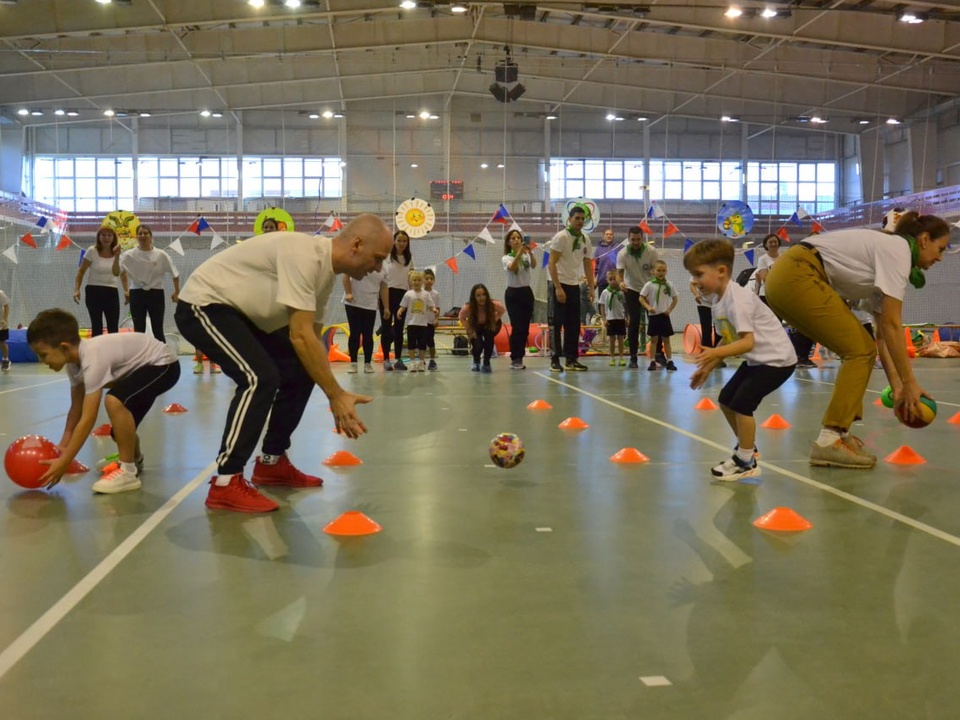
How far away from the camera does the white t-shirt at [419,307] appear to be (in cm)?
1305

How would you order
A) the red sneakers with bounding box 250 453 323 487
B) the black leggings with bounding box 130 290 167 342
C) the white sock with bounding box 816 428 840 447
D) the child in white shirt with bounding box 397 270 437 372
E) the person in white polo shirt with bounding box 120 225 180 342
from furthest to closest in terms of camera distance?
the child in white shirt with bounding box 397 270 437 372
the black leggings with bounding box 130 290 167 342
the person in white polo shirt with bounding box 120 225 180 342
the white sock with bounding box 816 428 840 447
the red sneakers with bounding box 250 453 323 487

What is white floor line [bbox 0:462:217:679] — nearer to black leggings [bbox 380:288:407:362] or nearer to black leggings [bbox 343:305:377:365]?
black leggings [bbox 343:305:377:365]

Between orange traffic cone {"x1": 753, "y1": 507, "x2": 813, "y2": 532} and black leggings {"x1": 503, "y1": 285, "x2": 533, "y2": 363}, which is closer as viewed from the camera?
orange traffic cone {"x1": 753, "y1": 507, "x2": 813, "y2": 532}

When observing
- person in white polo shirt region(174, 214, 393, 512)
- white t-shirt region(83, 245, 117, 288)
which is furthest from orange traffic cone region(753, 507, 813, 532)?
white t-shirt region(83, 245, 117, 288)

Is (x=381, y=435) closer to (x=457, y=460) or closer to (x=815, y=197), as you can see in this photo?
(x=457, y=460)

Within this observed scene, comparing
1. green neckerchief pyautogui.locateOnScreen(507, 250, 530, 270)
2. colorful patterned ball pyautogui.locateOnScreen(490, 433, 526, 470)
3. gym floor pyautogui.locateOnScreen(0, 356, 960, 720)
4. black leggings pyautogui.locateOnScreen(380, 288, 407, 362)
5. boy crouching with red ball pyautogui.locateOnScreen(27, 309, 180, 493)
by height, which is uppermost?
green neckerchief pyautogui.locateOnScreen(507, 250, 530, 270)

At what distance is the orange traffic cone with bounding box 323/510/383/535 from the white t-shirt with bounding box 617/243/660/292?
9.31 m

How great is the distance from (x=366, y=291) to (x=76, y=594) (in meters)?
8.58

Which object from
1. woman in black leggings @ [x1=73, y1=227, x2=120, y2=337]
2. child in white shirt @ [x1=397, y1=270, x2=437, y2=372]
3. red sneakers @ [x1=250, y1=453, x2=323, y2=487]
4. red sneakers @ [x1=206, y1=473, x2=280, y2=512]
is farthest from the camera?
child in white shirt @ [x1=397, y1=270, x2=437, y2=372]

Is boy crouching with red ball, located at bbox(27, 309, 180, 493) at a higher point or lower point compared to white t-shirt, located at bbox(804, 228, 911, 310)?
lower

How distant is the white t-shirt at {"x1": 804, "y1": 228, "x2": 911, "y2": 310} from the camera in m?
4.56

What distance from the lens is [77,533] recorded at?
3.37 meters

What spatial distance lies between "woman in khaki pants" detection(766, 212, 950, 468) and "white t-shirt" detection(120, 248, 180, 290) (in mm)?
7594

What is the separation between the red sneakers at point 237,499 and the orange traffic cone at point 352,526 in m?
0.44
